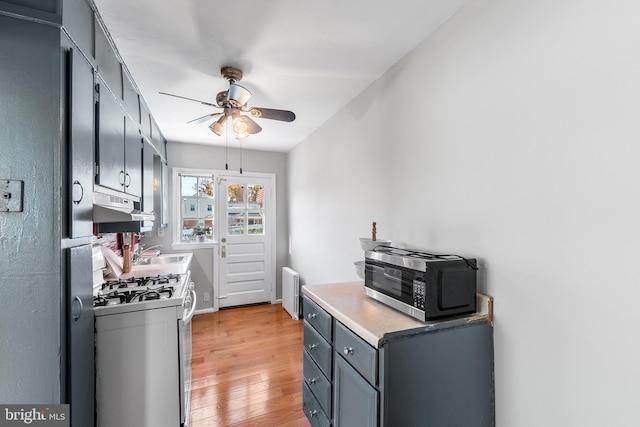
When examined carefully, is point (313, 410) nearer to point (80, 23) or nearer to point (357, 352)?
point (357, 352)

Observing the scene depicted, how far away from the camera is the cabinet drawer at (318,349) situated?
1504mm

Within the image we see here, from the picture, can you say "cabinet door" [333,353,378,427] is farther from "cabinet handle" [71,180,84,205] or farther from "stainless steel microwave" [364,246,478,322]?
"cabinet handle" [71,180,84,205]

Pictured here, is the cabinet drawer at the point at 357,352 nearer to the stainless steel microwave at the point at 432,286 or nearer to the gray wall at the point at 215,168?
the stainless steel microwave at the point at 432,286

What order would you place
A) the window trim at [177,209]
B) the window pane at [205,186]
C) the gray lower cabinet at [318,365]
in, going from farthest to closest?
the window pane at [205,186]
the window trim at [177,209]
the gray lower cabinet at [318,365]

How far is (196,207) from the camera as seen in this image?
13.1 ft

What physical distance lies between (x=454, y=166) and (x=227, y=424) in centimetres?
220

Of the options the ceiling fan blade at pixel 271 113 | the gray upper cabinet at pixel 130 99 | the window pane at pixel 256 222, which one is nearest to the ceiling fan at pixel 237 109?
the ceiling fan blade at pixel 271 113

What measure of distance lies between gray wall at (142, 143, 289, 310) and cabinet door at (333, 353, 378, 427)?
121 inches

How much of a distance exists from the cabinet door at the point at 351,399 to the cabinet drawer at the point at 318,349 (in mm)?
73

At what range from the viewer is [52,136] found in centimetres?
108

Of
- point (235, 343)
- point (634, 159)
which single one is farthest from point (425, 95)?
point (235, 343)

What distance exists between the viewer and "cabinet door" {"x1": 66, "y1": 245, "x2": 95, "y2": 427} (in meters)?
1.14

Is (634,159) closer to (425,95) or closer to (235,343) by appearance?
(425,95)

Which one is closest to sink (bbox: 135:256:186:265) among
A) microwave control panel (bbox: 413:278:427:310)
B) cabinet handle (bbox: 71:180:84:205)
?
cabinet handle (bbox: 71:180:84:205)
